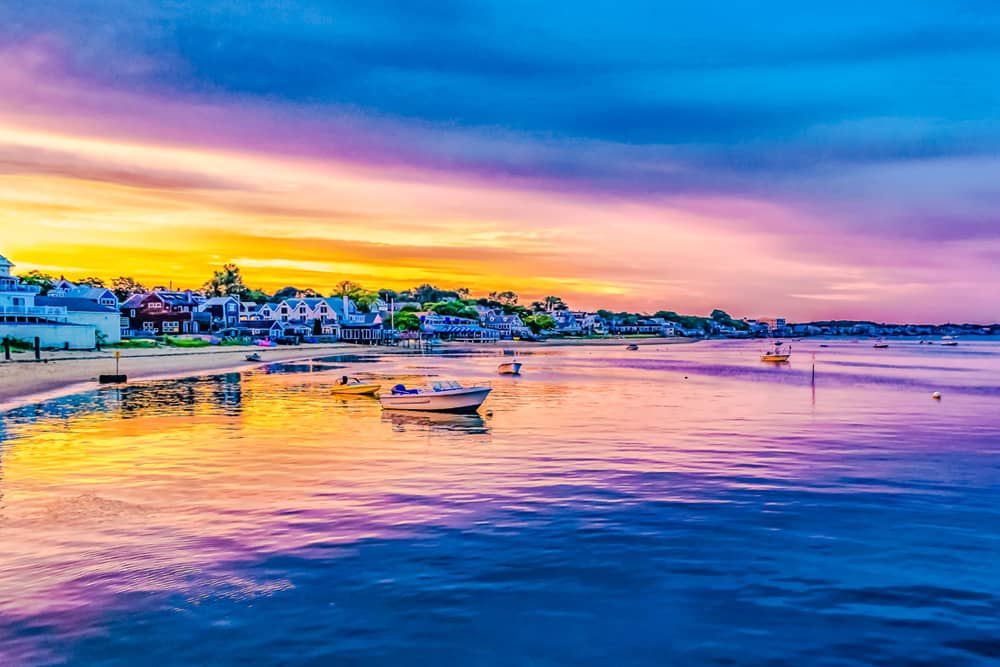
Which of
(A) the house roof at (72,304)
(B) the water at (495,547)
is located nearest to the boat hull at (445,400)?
(B) the water at (495,547)

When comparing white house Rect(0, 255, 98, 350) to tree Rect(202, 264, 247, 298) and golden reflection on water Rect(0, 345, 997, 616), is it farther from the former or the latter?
tree Rect(202, 264, 247, 298)

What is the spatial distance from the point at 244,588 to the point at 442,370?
233ft

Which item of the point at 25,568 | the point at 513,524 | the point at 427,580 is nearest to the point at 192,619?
the point at 427,580

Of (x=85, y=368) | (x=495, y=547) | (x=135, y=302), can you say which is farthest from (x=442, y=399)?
(x=135, y=302)

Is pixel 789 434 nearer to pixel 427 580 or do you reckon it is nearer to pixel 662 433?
pixel 662 433

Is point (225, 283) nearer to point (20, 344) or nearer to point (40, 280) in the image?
point (40, 280)

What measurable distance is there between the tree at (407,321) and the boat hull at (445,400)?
15128 cm

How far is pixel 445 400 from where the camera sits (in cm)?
3756

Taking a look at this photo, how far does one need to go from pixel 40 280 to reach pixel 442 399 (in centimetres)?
15727

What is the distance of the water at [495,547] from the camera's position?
10141 millimetres

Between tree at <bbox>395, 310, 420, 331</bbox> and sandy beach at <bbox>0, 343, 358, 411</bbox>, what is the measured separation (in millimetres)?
83004

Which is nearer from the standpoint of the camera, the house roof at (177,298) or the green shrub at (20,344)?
the green shrub at (20,344)

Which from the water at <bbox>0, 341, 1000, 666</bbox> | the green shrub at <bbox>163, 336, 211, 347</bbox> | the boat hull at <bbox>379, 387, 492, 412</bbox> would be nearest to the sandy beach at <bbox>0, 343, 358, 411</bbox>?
the green shrub at <bbox>163, 336, 211, 347</bbox>

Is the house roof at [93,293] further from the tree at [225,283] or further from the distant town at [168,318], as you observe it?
the tree at [225,283]
